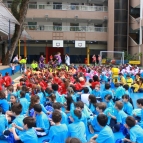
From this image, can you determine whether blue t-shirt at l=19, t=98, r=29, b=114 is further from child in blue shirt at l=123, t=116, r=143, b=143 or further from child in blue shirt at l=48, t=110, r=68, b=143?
child in blue shirt at l=123, t=116, r=143, b=143

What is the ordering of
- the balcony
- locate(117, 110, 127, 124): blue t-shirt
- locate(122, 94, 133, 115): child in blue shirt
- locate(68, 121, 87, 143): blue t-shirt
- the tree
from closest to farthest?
locate(68, 121, 87, 143): blue t-shirt
locate(117, 110, 127, 124): blue t-shirt
locate(122, 94, 133, 115): child in blue shirt
the tree
the balcony

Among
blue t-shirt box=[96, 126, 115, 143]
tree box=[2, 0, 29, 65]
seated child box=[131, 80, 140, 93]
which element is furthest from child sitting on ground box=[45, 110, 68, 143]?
tree box=[2, 0, 29, 65]

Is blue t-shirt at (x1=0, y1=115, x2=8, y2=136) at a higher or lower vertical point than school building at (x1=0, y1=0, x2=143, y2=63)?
lower

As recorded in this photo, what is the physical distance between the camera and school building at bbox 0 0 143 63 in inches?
1556

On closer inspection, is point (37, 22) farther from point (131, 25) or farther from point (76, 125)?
point (76, 125)

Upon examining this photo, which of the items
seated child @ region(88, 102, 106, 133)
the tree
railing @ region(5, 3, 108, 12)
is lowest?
seated child @ region(88, 102, 106, 133)

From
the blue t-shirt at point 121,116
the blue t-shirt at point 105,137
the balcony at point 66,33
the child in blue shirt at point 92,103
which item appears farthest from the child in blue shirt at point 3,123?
the balcony at point 66,33

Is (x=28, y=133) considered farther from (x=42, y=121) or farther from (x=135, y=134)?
(x=135, y=134)

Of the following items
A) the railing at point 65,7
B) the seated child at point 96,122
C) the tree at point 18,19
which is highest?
the railing at point 65,7

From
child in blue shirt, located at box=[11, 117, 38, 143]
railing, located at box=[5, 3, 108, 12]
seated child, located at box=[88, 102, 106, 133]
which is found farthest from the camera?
railing, located at box=[5, 3, 108, 12]

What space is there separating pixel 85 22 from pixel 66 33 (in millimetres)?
4529

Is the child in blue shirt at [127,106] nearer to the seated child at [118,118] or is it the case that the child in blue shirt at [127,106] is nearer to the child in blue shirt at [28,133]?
the seated child at [118,118]

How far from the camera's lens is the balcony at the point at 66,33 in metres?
39.2

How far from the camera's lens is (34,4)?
40.1 meters
